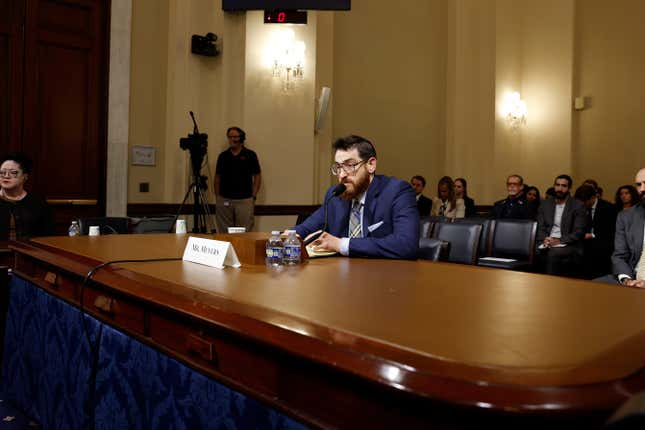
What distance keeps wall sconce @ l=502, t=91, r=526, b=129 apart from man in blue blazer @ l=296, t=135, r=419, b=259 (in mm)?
6394

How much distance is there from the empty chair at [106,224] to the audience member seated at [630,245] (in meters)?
2.84

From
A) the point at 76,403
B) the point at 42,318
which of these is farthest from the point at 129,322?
the point at 42,318

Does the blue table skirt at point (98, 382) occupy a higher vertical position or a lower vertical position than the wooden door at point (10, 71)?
lower

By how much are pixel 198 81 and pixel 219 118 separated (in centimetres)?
43

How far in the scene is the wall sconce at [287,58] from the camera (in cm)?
612

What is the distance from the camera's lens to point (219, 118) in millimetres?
6125

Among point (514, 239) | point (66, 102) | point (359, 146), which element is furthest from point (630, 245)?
point (66, 102)

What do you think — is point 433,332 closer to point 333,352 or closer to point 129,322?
point 333,352

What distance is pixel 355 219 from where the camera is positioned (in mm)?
2629

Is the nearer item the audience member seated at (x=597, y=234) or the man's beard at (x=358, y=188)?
the man's beard at (x=358, y=188)

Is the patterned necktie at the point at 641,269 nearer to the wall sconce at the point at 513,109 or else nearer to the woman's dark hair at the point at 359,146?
the woman's dark hair at the point at 359,146

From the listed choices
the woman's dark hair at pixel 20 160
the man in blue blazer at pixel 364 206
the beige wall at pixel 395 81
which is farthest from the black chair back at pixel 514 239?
the beige wall at pixel 395 81

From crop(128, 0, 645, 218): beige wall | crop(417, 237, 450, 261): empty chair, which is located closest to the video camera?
crop(128, 0, 645, 218): beige wall

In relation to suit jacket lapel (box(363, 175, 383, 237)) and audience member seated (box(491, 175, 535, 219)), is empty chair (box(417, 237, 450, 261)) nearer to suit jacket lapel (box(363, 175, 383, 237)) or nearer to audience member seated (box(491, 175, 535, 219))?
suit jacket lapel (box(363, 175, 383, 237))
